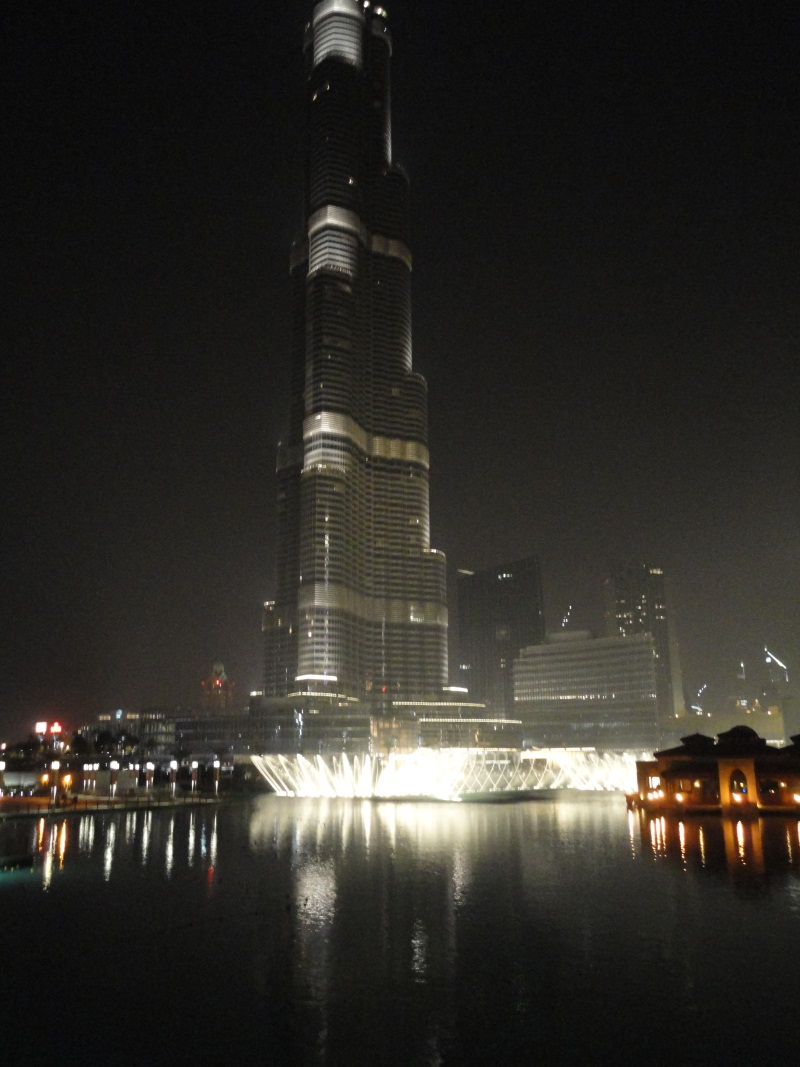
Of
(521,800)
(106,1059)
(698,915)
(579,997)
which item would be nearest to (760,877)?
(698,915)

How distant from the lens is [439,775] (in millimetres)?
121750

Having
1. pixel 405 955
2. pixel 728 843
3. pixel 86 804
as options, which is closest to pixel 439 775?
pixel 86 804

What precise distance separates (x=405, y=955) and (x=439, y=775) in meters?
99.2

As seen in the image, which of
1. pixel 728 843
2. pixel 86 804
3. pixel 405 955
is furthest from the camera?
pixel 86 804

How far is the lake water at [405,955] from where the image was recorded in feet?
61.1

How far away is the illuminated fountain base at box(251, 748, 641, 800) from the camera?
110 m

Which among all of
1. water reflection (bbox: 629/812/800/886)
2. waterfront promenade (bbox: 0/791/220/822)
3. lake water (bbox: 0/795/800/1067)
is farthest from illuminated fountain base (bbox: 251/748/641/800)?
lake water (bbox: 0/795/800/1067)

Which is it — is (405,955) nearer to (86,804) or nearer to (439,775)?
(86,804)

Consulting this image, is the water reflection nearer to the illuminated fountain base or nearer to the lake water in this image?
the lake water

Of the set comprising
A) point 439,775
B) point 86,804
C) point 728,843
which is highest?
point 439,775

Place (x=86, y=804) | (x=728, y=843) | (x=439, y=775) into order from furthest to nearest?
(x=439, y=775), (x=86, y=804), (x=728, y=843)

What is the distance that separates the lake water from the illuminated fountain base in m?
57.6

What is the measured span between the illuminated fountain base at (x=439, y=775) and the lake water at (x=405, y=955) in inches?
2268

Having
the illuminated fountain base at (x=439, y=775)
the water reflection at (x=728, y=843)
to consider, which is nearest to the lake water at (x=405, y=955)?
the water reflection at (x=728, y=843)
